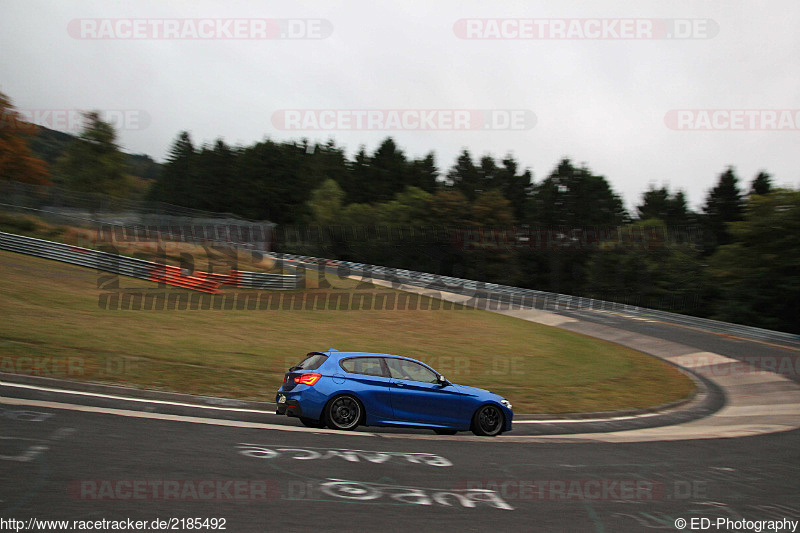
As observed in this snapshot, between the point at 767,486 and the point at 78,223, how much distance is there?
32.3 metres

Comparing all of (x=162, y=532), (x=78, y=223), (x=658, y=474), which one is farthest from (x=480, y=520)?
(x=78, y=223)

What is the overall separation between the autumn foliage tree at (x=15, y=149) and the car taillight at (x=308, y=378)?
221 feet

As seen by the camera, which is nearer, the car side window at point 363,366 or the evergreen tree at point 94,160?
the car side window at point 363,366

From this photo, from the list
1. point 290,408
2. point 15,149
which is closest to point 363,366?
point 290,408

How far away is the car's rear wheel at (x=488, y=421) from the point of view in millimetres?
10555

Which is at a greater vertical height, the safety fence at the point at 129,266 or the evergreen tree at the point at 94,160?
the evergreen tree at the point at 94,160

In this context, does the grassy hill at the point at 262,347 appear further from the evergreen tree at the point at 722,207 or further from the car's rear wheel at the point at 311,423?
the evergreen tree at the point at 722,207

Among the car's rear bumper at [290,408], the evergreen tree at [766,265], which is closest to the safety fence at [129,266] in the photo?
the car's rear bumper at [290,408]

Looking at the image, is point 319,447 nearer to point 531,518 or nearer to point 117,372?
point 531,518

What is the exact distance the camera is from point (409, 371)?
10438 mm

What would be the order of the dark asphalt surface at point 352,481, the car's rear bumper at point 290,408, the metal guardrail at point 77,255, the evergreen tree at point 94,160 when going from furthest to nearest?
the evergreen tree at point 94,160 → the metal guardrail at point 77,255 → the car's rear bumper at point 290,408 → the dark asphalt surface at point 352,481

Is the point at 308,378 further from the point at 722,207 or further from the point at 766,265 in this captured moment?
the point at 722,207

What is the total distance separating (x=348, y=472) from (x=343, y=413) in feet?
8.62

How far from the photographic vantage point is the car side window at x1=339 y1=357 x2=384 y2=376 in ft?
32.9
